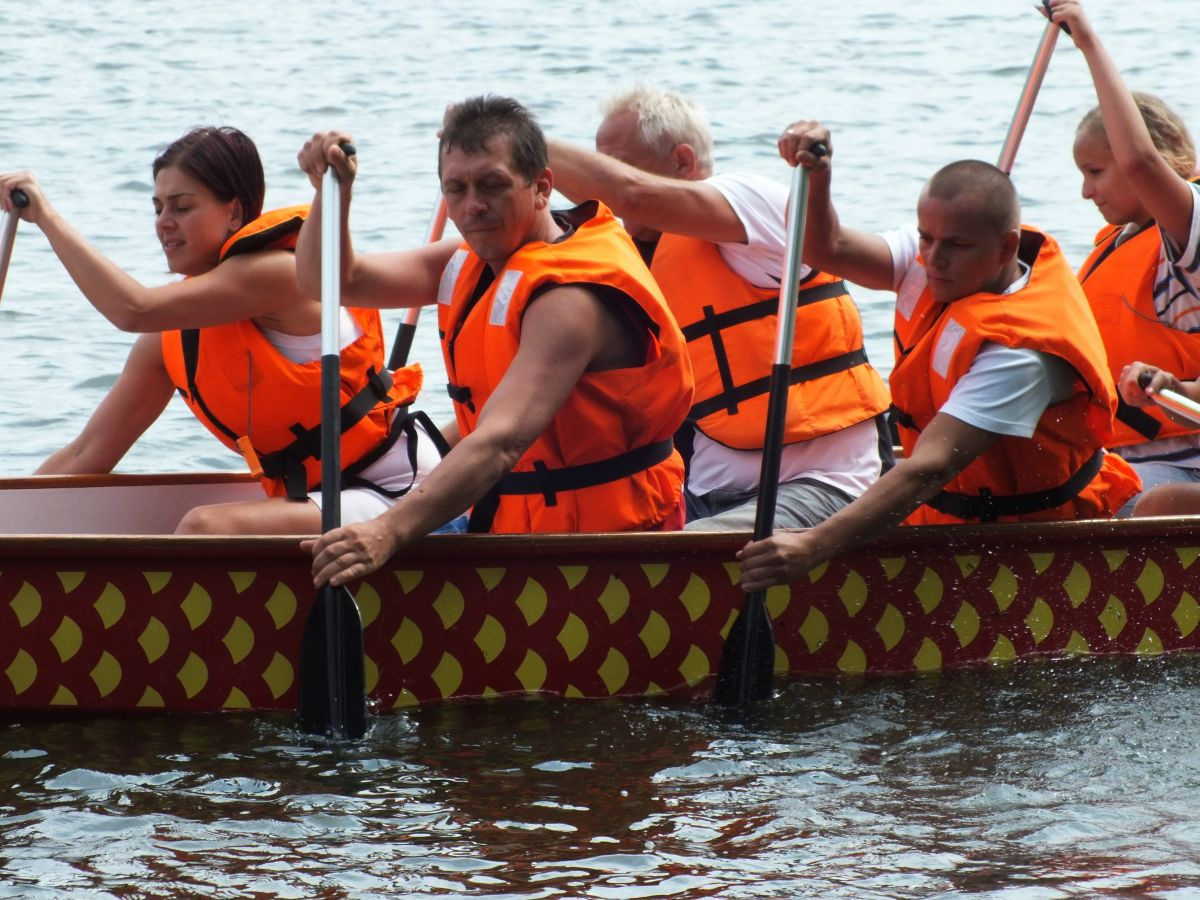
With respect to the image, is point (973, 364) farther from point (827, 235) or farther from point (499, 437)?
point (499, 437)

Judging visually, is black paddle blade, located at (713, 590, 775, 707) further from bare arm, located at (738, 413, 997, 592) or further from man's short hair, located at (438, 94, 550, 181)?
man's short hair, located at (438, 94, 550, 181)

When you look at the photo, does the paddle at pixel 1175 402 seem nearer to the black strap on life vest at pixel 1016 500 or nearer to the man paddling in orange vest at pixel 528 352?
the black strap on life vest at pixel 1016 500

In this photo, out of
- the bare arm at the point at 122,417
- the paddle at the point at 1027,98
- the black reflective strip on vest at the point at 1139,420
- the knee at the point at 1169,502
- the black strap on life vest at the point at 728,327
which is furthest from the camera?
the paddle at the point at 1027,98

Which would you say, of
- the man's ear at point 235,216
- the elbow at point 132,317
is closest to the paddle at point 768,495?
the man's ear at point 235,216

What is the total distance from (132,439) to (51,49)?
11824 mm

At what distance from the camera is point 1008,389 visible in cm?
418

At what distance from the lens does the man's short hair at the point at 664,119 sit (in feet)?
15.0

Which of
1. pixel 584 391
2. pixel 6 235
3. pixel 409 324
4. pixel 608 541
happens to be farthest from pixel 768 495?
pixel 6 235

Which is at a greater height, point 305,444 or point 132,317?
point 132,317

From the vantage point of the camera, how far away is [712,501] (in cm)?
477

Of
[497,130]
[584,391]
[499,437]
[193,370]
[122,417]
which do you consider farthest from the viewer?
[122,417]

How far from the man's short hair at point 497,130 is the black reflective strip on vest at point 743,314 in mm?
782

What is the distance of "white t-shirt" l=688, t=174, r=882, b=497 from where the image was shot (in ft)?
14.7

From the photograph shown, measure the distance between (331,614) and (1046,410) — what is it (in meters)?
1.71
